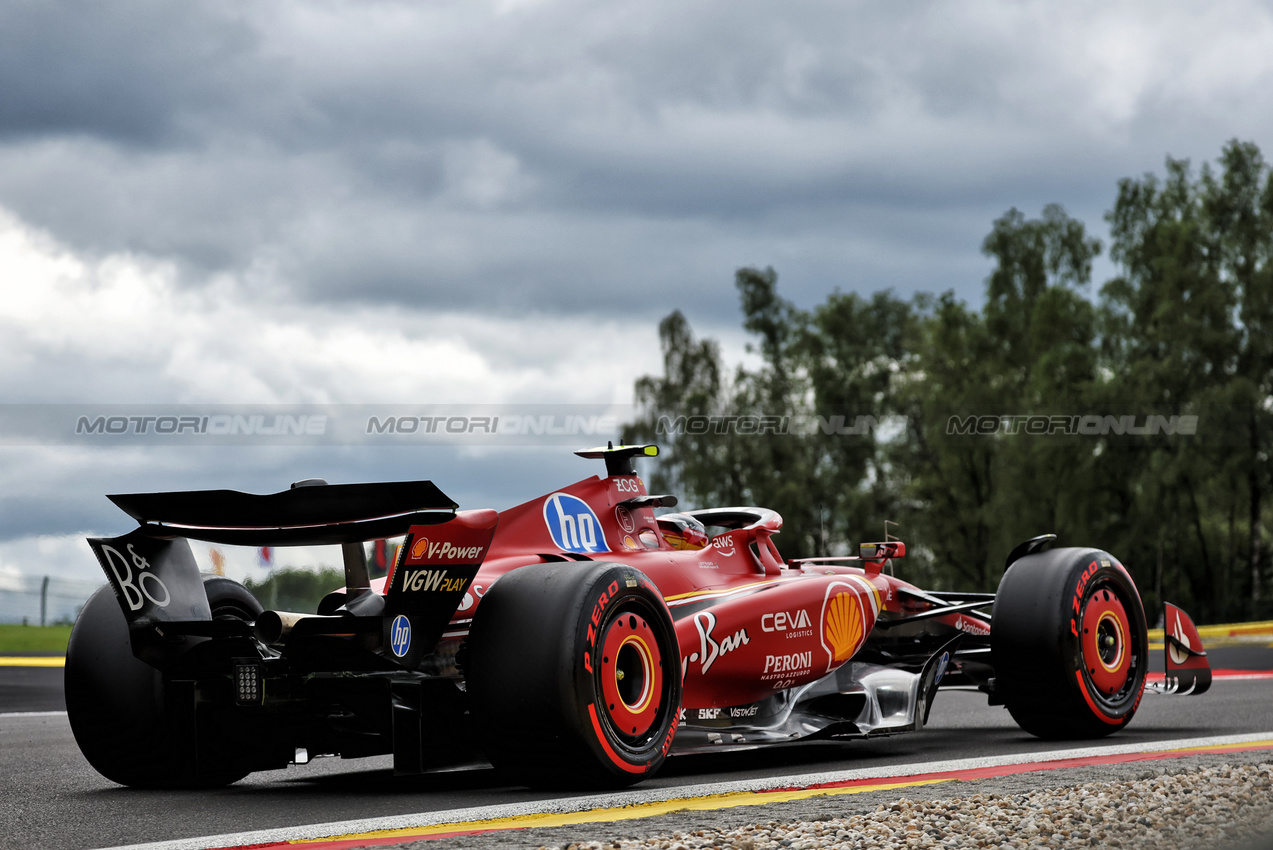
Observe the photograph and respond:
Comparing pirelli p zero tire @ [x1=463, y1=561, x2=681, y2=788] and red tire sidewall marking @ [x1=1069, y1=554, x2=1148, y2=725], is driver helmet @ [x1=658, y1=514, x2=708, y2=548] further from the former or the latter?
red tire sidewall marking @ [x1=1069, y1=554, x2=1148, y2=725]

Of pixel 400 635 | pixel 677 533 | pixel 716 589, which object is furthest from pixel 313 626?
pixel 677 533

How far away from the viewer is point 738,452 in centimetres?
5012

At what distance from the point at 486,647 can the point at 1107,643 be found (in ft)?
16.0

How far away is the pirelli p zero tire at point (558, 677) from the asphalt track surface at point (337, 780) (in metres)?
0.22

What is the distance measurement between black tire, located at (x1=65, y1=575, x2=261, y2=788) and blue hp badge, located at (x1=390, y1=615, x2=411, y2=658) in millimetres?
1411

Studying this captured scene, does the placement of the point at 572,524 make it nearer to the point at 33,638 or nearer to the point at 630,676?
the point at 630,676

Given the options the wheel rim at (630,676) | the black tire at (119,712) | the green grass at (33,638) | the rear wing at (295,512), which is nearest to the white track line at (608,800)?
the wheel rim at (630,676)

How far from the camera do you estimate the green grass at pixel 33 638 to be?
87.4 feet

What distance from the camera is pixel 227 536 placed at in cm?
641

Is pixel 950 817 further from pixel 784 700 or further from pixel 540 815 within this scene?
pixel 784 700

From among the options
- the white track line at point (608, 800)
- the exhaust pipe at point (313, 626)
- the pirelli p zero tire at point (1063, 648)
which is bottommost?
the white track line at point (608, 800)

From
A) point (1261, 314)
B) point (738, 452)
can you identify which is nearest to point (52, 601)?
point (738, 452)

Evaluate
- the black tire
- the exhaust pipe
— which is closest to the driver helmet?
the exhaust pipe

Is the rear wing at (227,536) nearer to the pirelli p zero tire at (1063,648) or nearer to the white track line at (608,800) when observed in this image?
the white track line at (608,800)
